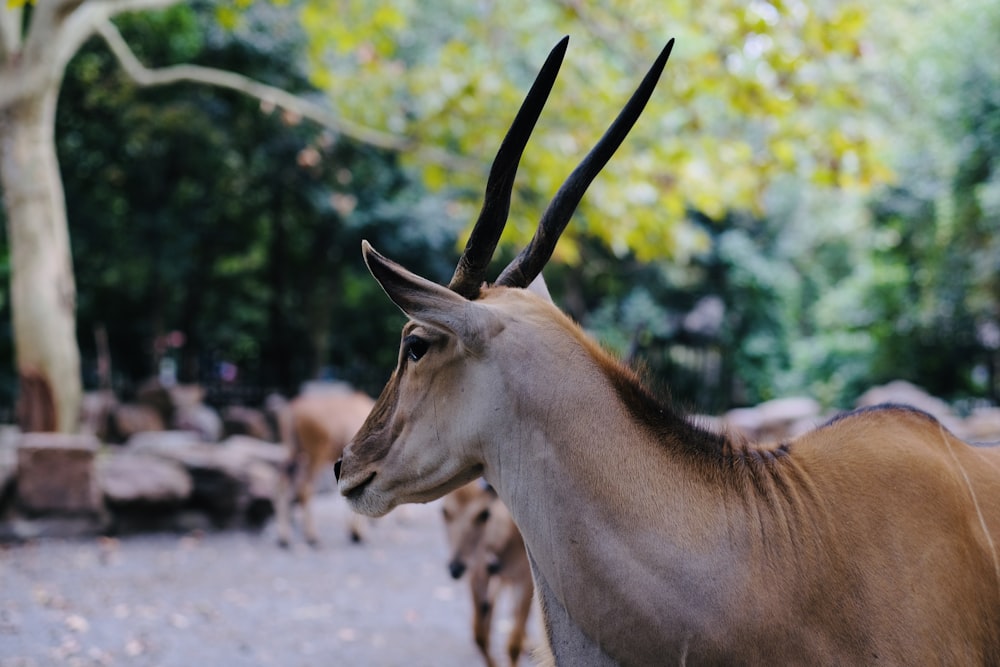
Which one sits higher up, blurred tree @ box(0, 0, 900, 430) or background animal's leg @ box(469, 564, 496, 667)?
blurred tree @ box(0, 0, 900, 430)

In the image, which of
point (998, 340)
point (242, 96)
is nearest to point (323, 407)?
point (242, 96)

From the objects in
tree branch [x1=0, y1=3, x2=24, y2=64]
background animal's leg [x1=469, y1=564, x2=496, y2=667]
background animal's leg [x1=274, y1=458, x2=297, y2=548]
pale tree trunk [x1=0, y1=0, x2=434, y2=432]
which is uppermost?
tree branch [x1=0, y1=3, x2=24, y2=64]

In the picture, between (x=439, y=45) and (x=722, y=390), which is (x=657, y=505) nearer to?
(x=439, y=45)

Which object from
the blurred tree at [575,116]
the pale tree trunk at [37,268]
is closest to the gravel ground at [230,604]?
the pale tree trunk at [37,268]

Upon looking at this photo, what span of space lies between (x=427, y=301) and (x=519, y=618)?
3.92m

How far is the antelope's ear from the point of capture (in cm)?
218

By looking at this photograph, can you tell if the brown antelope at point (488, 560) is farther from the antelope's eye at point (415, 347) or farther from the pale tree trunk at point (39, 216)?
the pale tree trunk at point (39, 216)

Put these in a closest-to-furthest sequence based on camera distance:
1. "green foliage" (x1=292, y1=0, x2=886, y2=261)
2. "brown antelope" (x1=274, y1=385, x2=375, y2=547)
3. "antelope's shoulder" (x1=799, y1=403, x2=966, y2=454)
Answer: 1. "antelope's shoulder" (x1=799, y1=403, x2=966, y2=454)
2. "green foliage" (x1=292, y1=0, x2=886, y2=261)
3. "brown antelope" (x1=274, y1=385, x2=375, y2=547)

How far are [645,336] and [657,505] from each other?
1697cm

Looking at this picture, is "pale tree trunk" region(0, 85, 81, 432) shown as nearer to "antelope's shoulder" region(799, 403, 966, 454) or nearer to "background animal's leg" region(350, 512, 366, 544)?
"background animal's leg" region(350, 512, 366, 544)

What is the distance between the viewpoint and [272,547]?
32.3ft

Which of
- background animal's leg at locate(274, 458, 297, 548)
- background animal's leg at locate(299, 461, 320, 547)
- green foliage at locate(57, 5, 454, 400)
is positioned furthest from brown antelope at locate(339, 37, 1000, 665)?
green foliage at locate(57, 5, 454, 400)

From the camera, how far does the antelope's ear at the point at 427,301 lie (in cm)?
218

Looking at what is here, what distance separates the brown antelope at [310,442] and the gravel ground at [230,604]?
1.33ft
